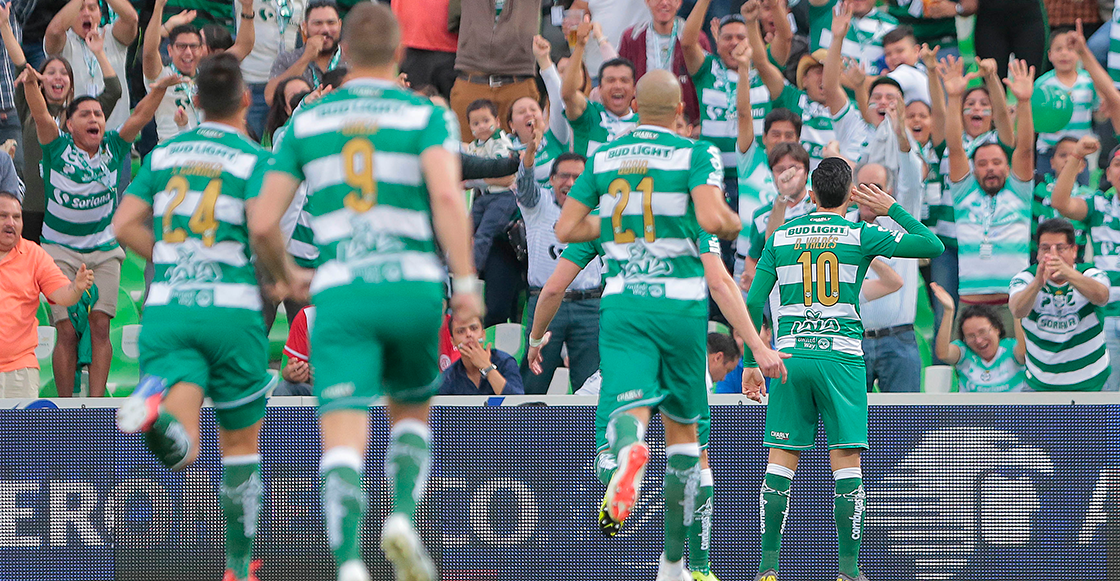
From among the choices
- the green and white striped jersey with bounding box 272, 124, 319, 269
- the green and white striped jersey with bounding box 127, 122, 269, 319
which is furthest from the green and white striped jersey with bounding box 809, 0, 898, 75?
the green and white striped jersey with bounding box 127, 122, 269, 319

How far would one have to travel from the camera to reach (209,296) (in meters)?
6.54

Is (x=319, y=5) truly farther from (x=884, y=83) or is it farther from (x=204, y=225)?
(x=204, y=225)

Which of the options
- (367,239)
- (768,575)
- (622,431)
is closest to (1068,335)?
(768,575)

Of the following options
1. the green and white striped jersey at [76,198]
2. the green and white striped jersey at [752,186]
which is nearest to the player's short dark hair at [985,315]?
the green and white striped jersey at [752,186]

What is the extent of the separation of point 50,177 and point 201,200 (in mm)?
5204

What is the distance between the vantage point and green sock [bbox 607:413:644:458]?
6.77 metres

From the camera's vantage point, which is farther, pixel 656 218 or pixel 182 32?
pixel 182 32

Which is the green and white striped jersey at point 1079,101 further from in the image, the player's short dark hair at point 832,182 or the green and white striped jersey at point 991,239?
the player's short dark hair at point 832,182

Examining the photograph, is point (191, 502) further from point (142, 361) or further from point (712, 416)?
point (712, 416)

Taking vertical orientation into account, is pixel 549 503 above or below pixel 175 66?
below

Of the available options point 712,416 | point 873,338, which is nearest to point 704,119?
point 873,338

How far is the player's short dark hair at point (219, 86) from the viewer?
666 centimetres

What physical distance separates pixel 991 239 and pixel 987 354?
1.25 meters

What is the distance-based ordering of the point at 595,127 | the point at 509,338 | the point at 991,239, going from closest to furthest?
the point at 509,338
the point at 991,239
the point at 595,127
